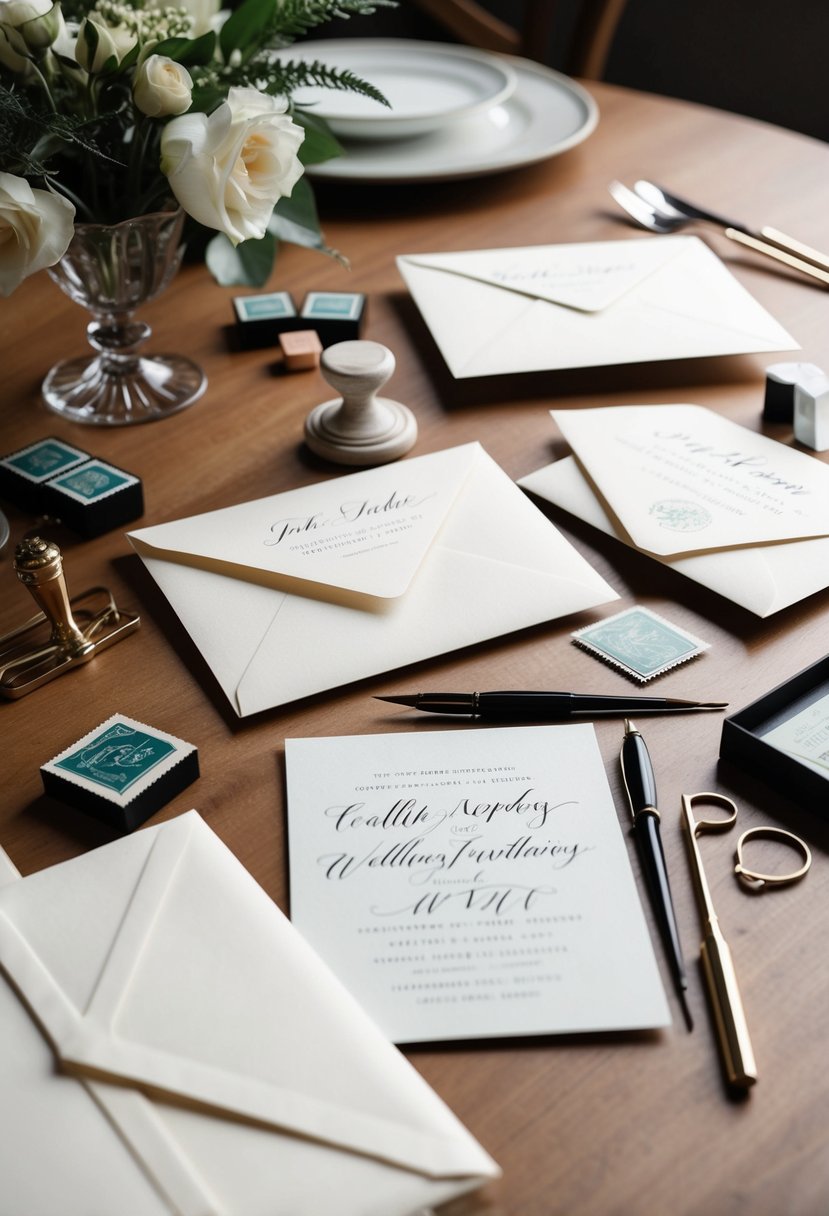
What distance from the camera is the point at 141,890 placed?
60 cm

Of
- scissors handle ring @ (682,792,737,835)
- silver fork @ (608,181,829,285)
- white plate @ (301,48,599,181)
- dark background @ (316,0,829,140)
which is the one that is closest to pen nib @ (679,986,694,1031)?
scissors handle ring @ (682,792,737,835)

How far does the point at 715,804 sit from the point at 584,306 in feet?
2.11

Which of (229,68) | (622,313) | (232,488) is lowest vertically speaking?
(232,488)

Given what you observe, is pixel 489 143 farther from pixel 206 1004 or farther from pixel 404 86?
pixel 206 1004

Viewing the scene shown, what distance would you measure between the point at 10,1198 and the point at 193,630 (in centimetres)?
40

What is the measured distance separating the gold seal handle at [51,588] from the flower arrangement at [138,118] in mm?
243

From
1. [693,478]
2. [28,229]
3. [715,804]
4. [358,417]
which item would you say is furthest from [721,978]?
[28,229]

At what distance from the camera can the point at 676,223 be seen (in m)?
1.36

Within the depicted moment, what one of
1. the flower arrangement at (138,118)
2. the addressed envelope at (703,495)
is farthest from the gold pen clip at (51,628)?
the addressed envelope at (703,495)

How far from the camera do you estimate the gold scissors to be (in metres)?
0.53

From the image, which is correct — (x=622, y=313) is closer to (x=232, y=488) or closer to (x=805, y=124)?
(x=232, y=488)

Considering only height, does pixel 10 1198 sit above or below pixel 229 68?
below

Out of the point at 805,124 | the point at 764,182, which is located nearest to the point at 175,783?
the point at 764,182

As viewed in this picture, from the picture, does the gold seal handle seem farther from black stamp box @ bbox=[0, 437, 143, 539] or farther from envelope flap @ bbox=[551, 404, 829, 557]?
envelope flap @ bbox=[551, 404, 829, 557]
